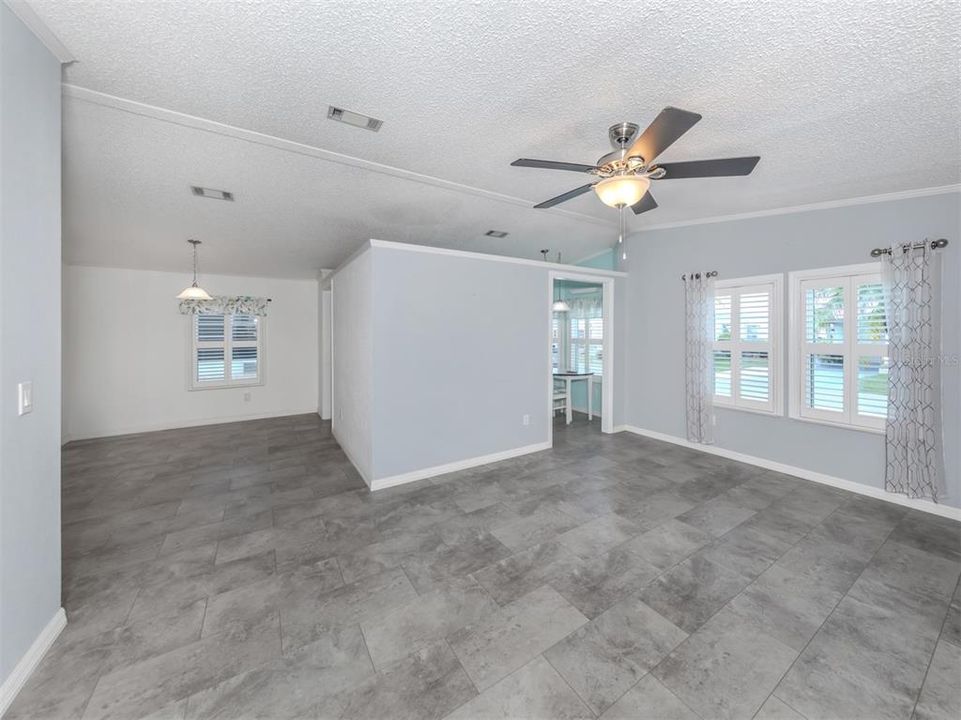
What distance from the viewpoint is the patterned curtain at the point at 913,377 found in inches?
118

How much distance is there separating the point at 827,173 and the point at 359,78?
11.8 feet

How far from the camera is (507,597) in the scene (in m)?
2.03

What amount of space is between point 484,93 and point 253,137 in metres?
1.64

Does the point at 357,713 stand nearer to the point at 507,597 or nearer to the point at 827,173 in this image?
the point at 507,597

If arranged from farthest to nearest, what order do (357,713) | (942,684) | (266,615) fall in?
(266,615) → (942,684) → (357,713)

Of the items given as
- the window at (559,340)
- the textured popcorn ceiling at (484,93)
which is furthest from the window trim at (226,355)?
the window at (559,340)

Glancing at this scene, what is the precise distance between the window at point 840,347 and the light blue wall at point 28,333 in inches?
219

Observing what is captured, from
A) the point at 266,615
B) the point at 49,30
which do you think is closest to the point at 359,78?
the point at 49,30

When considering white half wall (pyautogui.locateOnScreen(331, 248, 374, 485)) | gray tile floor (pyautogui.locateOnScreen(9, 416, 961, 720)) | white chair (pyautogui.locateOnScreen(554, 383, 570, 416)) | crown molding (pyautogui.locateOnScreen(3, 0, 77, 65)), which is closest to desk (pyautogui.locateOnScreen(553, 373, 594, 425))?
white chair (pyautogui.locateOnScreen(554, 383, 570, 416))

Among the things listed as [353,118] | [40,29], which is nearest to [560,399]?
[353,118]

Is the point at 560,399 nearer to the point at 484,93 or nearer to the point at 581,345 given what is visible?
the point at 581,345

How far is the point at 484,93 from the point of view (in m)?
2.12

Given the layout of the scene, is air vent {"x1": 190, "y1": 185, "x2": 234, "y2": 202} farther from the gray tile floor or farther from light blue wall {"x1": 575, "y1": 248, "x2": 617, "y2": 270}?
light blue wall {"x1": 575, "y1": 248, "x2": 617, "y2": 270}

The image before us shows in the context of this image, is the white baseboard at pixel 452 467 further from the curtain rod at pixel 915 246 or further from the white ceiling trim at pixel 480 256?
the curtain rod at pixel 915 246
